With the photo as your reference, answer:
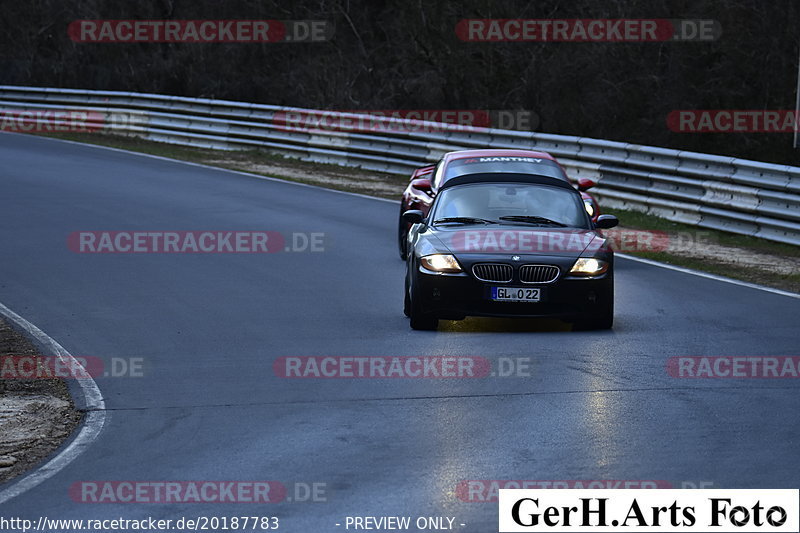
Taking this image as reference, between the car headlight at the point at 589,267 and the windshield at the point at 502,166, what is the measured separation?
434 centimetres

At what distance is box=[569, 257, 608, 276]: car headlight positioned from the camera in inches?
517

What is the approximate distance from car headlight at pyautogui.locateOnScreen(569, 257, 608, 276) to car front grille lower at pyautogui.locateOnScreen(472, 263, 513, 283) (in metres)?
0.60

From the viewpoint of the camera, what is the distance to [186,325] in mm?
13766

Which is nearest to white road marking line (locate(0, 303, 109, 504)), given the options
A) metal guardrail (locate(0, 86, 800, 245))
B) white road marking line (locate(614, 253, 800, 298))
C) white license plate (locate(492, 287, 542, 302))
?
white license plate (locate(492, 287, 542, 302))

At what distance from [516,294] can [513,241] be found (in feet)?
2.03

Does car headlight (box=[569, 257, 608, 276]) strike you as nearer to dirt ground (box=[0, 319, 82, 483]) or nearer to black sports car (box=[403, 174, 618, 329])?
black sports car (box=[403, 174, 618, 329])

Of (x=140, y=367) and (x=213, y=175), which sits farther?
(x=213, y=175)

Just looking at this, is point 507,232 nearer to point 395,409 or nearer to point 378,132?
point 395,409

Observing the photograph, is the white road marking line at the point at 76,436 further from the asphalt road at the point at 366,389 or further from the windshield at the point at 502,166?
the windshield at the point at 502,166

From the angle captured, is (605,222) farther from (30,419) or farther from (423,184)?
(30,419)

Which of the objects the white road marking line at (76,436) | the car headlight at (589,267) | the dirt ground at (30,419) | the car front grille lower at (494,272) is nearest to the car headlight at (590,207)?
the car headlight at (589,267)

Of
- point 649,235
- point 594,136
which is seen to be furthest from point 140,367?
point 594,136

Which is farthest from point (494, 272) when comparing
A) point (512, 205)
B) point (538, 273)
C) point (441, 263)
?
point (512, 205)

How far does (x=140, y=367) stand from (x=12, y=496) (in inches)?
153
